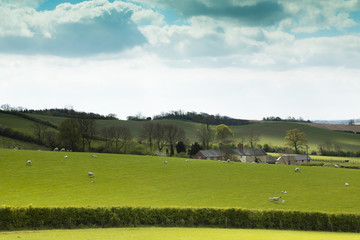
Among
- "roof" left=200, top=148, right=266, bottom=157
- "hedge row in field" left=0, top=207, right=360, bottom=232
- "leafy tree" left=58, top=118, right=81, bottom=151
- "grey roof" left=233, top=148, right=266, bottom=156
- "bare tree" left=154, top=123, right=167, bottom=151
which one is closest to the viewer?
"hedge row in field" left=0, top=207, right=360, bottom=232

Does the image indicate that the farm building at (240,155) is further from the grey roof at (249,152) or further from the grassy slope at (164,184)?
the grassy slope at (164,184)

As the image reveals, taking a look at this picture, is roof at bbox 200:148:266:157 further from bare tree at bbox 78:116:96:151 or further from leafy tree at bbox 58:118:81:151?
leafy tree at bbox 58:118:81:151

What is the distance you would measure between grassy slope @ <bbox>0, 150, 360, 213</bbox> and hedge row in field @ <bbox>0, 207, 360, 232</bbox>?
724 cm

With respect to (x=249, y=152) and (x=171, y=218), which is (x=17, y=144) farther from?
(x=171, y=218)

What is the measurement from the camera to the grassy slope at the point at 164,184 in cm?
4609

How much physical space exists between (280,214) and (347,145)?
165 metres

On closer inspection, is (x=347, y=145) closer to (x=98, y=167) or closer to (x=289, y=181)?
(x=289, y=181)

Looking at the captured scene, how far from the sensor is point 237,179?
2440 inches

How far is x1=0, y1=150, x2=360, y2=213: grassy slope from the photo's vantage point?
46.1 meters

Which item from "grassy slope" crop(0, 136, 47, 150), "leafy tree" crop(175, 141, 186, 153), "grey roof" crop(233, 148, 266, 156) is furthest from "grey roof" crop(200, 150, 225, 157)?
"grassy slope" crop(0, 136, 47, 150)

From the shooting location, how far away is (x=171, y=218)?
36.7m

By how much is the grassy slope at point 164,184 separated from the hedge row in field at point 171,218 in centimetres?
724

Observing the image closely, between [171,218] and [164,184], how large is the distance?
19.7 meters

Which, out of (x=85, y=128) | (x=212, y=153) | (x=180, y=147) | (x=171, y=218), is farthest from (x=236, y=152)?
(x=171, y=218)
